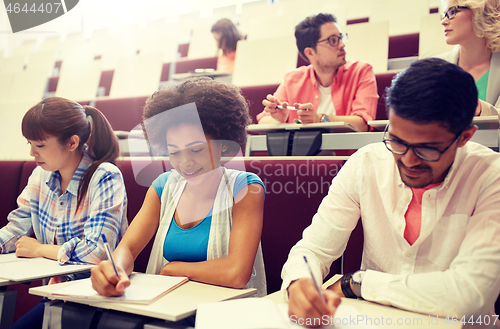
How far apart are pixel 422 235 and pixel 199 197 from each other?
1.18 feet

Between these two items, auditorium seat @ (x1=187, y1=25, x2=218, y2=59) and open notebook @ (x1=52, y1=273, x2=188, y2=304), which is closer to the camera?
open notebook @ (x1=52, y1=273, x2=188, y2=304)

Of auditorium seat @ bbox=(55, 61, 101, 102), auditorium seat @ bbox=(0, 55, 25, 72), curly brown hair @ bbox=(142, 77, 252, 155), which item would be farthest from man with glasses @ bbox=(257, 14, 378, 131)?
auditorium seat @ bbox=(0, 55, 25, 72)

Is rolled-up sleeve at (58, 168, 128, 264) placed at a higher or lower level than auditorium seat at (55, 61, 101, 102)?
lower

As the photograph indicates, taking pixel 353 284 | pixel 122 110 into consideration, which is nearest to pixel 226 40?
pixel 122 110

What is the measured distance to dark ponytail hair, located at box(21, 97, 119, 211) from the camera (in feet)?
2.33

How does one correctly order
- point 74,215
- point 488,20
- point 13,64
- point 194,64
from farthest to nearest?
point 13,64 < point 194,64 < point 488,20 < point 74,215

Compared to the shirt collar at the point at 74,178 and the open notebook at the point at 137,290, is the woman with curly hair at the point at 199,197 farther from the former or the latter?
the shirt collar at the point at 74,178

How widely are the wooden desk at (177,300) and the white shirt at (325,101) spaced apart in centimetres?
77

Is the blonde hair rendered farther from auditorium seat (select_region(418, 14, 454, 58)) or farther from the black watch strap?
the black watch strap

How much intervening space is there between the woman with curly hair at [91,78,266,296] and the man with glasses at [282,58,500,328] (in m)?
0.12

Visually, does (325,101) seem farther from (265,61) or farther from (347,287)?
(347,287)

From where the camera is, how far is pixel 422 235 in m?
0.44

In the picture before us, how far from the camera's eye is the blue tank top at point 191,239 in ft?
1.91

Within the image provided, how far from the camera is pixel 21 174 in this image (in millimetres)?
952
